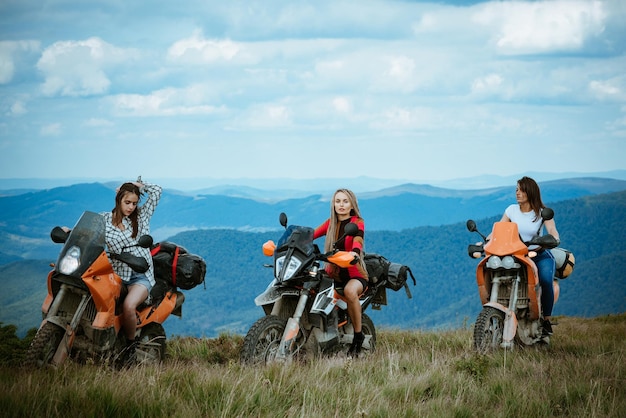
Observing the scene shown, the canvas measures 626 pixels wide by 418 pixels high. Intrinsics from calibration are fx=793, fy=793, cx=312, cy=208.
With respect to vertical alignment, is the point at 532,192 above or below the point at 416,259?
above

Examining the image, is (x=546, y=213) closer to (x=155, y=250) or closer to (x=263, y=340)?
(x=263, y=340)

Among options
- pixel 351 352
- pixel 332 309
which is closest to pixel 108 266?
pixel 332 309

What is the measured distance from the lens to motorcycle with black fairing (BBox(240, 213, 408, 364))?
7.26 meters

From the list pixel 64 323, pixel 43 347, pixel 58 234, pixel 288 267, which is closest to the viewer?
pixel 43 347

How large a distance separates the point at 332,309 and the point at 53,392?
330cm

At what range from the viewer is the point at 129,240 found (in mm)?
7523

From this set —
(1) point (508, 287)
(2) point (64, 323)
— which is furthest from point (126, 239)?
(1) point (508, 287)

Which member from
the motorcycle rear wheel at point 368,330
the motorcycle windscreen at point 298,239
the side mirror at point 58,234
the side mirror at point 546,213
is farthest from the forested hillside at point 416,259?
the side mirror at point 58,234

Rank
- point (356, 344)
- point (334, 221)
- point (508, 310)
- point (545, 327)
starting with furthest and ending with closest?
1. point (545, 327)
2. point (508, 310)
3. point (356, 344)
4. point (334, 221)

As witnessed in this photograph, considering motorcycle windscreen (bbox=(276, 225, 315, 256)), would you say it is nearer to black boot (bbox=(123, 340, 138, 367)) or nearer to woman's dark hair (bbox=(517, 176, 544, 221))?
black boot (bbox=(123, 340, 138, 367))

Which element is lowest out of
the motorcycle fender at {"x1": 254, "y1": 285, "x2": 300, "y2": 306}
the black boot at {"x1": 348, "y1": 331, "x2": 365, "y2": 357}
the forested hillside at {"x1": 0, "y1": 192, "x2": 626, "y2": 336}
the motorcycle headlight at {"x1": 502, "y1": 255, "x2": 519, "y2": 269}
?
the forested hillside at {"x1": 0, "y1": 192, "x2": 626, "y2": 336}

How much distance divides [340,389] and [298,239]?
176 centimetres

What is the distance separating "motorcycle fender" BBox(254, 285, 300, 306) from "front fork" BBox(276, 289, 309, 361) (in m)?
0.14

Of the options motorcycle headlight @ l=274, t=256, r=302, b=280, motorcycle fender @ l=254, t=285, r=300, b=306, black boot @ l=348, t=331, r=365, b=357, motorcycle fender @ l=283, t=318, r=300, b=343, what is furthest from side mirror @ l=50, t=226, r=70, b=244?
black boot @ l=348, t=331, r=365, b=357
